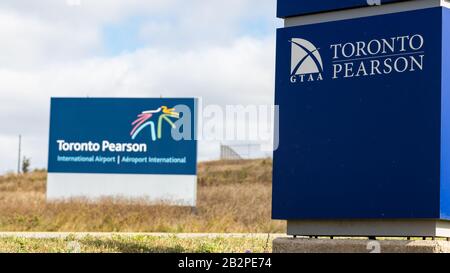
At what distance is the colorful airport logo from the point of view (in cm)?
2797

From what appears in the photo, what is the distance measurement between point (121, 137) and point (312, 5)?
1951 centimetres

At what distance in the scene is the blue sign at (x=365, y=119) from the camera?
8398 millimetres

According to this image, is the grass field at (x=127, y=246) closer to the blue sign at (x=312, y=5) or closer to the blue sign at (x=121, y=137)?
the blue sign at (x=312, y=5)

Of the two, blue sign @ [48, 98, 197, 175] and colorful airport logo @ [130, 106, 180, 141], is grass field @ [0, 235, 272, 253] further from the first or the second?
colorful airport logo @ [130, 106, 180, 141]

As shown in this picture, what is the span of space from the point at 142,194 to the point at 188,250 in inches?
636

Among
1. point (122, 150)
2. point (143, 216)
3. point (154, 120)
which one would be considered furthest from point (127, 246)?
point (122, 150)

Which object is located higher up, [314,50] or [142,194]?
[314,50]

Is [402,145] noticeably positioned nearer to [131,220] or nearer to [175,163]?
[131,220]

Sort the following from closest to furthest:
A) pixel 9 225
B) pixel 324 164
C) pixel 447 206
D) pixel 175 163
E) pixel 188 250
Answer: pixel 447 206 < pixel 324 164 < pixel 188 250 < pixel 9 225 < pixel 175 163

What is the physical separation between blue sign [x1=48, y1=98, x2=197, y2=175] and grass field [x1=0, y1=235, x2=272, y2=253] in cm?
1444

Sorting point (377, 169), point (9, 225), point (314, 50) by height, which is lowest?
point (9, 225)

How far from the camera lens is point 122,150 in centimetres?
2823
